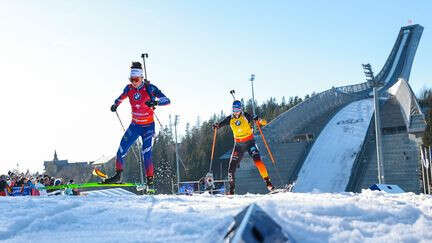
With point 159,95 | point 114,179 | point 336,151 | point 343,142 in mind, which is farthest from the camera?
point 343,142

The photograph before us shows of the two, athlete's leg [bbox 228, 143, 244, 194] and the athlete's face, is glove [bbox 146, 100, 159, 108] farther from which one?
athlete's leg [bbox 228, 143, 244, 194]

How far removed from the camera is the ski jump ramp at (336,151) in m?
39.1

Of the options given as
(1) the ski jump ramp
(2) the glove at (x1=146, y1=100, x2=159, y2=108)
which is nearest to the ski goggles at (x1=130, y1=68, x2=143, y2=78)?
(2) the glove at (x1=146, y1=100, x2=159, y2=108)

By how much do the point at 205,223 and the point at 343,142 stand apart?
43184 mm

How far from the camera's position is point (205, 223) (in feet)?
12.7

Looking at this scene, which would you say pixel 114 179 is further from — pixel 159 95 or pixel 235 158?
pixel 235 158

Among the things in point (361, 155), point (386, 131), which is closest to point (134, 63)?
point (361, 155)

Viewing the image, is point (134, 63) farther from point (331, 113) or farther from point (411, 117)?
point (331, 113)

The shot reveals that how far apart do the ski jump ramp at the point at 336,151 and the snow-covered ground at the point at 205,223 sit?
32247 mm


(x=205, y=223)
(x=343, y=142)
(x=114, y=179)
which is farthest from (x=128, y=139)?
(x=343, y=142)

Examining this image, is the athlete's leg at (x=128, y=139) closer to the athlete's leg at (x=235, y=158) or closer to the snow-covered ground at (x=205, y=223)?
the athlete's leg at (x=235, y=158)

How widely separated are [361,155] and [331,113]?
12338 millimetres

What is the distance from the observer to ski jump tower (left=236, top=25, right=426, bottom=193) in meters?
37.7

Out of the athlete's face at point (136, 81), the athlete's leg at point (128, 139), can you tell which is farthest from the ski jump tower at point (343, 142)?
the athlete's face at point (136, 81)
